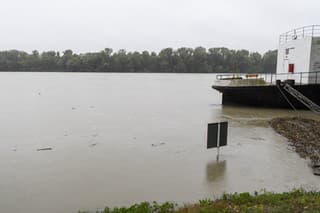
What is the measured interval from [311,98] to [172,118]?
7689 mm

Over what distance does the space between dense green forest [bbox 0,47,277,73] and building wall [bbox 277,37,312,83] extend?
57.2m

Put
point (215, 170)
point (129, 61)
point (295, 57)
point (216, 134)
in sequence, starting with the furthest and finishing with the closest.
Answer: point (129, 61)
point (295, 57)
point (216, 134)
point (215, 170)

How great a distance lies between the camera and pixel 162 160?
8.15m

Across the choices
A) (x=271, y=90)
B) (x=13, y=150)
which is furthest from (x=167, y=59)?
(x=13, y=150)

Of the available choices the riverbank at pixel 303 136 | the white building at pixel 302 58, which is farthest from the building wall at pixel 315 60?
the riverbank at pixel 303 136

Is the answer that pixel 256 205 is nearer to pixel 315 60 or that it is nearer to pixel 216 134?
pixel 216 134

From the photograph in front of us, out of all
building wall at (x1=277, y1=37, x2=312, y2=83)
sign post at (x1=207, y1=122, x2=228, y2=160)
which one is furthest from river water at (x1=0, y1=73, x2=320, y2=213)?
building wall at (x1=277, y1=37, x2=312, y2=83)

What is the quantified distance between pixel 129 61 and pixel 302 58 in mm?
70247

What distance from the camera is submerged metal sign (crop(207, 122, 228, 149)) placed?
778 centimetres

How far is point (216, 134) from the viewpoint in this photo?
26.2ft

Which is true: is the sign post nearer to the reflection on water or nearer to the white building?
the reflection on water

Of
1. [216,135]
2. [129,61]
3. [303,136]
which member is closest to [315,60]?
[303,136]

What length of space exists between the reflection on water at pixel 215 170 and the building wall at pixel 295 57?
40.0 ft

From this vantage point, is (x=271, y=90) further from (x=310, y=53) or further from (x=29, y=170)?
(x=29, y=170)
